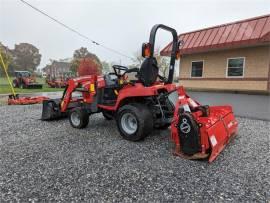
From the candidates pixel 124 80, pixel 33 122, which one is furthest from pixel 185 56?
pixel 33 122

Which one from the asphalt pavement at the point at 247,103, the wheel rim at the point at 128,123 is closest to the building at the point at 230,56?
the asphalt pavement at the point at 247,103

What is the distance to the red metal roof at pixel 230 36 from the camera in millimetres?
8656

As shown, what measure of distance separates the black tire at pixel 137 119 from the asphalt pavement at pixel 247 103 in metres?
4.92

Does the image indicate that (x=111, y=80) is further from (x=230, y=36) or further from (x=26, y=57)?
(x=26, y=57)

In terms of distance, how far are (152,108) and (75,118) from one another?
2251 mm

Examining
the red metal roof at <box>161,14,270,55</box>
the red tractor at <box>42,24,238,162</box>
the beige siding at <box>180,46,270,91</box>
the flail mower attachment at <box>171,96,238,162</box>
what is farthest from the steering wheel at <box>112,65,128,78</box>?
the beige siding at <box>180,46,270,91</box>

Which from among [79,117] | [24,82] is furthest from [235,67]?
[24,82]

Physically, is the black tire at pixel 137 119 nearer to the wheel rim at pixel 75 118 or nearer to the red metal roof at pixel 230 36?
the wheel rim at pixel 75 118

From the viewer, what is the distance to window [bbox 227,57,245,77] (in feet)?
33.1

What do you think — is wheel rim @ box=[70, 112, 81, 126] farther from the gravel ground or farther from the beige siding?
the beige siding

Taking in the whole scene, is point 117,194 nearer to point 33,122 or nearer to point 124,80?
point 124,80

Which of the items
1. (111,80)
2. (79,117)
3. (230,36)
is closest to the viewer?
(111,80)

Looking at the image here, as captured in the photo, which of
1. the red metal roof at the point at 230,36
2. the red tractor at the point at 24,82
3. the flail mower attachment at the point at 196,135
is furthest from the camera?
the red tractor at the point at 24,82

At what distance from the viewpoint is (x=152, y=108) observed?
15.5 ft
